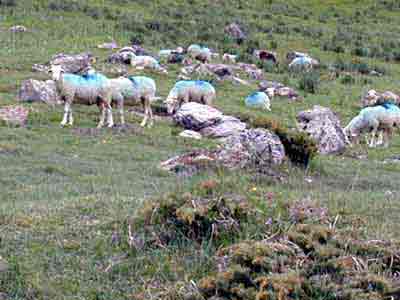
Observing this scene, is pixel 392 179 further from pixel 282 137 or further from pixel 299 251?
pixel 299 251

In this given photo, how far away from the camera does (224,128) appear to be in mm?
18219

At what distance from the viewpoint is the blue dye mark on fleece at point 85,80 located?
18016mm

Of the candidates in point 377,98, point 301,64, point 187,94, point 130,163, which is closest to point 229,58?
point 301,64

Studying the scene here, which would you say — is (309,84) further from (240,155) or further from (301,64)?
(240,155)

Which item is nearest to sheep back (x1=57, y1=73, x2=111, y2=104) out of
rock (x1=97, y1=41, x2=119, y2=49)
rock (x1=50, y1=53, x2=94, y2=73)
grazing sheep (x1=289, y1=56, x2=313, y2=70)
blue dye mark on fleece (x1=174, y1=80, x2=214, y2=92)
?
blue dye mark on fleece (x1=174, y1=80, x2=214, y2=92)

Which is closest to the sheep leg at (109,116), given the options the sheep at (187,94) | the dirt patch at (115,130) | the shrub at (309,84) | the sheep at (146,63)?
the dirt patch at (115,130)

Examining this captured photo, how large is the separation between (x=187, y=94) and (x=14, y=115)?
4.50 meters

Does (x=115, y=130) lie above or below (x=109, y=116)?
below

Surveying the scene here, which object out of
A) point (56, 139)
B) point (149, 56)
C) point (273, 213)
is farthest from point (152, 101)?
point (273, 213)

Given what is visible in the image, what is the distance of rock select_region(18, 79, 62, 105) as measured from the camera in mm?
19031

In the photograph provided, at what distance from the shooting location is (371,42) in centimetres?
3719

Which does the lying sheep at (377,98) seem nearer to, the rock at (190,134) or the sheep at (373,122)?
the sheep at (373,122)

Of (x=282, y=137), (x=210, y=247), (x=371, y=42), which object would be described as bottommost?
(x=371, y=42)

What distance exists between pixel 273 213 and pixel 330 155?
9.76 meters
